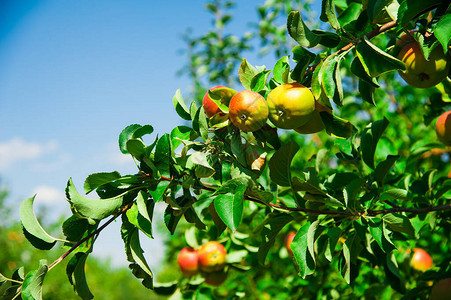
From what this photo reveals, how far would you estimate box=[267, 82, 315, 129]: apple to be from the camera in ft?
3.15

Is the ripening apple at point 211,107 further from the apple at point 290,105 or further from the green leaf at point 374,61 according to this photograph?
the green leaf at point 374,61

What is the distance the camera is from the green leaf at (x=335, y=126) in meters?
1.08

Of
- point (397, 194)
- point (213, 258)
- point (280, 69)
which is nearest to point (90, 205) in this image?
point (280, 69)

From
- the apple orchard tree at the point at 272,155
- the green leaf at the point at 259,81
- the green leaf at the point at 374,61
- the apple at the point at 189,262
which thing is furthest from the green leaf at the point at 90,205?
the apple at the point at 189,262

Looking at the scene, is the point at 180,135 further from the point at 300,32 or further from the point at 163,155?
the point at 300,32

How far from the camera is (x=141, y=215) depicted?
945 millimetres

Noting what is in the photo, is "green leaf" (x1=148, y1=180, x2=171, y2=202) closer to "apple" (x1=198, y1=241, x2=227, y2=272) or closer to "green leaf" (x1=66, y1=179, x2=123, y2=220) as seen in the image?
"green leaf" (x1=66, y1=179, x2=123, y2=220)

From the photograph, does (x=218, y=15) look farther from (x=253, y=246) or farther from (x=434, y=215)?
(x=434, y=215)

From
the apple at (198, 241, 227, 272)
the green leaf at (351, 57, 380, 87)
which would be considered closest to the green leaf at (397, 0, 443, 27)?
the green leaf at (351, 57, 380, 87)

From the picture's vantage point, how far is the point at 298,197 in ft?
4.34

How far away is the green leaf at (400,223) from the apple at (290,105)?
39cm

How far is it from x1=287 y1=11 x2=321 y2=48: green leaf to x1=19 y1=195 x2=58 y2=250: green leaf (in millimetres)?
793

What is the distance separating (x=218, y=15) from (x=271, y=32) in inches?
38.9

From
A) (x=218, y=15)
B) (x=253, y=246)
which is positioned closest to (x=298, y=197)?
(x=253, y=246)
